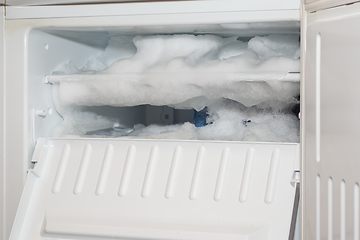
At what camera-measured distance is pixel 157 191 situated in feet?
3.02

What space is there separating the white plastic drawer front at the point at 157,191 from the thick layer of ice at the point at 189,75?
0.14 m

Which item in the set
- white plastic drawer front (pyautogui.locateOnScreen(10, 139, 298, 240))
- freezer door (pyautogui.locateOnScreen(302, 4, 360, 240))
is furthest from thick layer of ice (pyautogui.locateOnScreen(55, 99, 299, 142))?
freezer door (pyautogui.locateOnScreen(302, 4, 360, 240))

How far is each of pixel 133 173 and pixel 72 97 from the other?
0.31 meters

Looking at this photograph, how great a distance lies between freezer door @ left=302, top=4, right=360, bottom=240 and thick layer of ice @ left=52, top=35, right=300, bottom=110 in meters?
0.22

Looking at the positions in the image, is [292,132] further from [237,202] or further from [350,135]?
[350,135]

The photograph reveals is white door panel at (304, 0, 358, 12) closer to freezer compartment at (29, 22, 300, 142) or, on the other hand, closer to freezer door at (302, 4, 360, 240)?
freezer door at (302, 4, 360, 240)

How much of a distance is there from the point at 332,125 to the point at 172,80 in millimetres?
453

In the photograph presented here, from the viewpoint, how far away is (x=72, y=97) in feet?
3.58

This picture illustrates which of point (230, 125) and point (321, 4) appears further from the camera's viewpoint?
point (230, 125)

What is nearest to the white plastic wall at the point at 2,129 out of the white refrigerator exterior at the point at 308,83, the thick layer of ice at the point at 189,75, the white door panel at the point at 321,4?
the white refrigerator exterior at the point at 308,83

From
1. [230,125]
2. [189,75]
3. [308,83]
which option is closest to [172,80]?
[189,75]

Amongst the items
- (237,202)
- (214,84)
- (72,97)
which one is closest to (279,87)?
(214,84)

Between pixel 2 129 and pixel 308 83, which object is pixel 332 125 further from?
pixel 2 129

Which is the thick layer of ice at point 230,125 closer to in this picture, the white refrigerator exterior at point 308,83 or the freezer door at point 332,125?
the white refrigerator exterior at point 308,83
